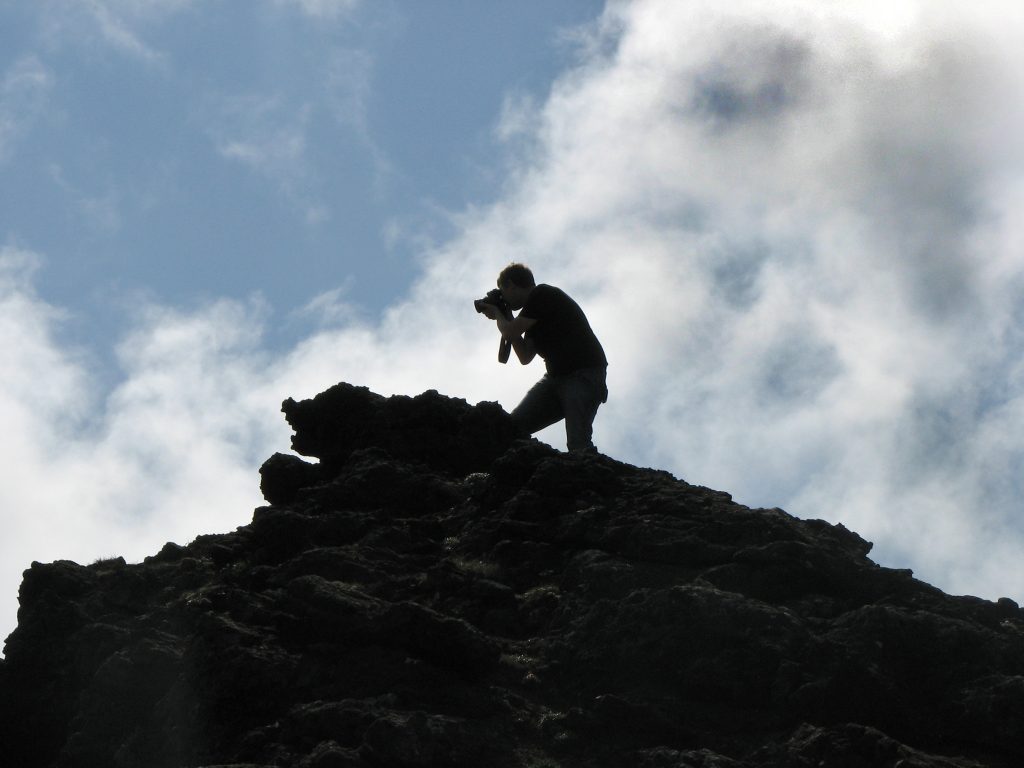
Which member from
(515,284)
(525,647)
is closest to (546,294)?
(515,284)

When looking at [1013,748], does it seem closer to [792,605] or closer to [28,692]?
[792,605]

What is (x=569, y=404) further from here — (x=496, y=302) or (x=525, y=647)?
(x=525, y=647)

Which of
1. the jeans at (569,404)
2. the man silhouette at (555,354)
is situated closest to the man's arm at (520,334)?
the man silhouette at (555,354)

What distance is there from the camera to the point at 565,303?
17562mm

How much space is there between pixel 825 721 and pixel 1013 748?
1468mm

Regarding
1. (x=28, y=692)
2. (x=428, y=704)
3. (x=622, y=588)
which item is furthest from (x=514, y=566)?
(x=28, y=692)

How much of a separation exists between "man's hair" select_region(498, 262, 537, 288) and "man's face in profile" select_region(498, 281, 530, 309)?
4 cm

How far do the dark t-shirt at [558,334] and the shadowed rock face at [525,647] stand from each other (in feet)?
8.17

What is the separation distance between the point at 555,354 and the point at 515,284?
1027 millimetres

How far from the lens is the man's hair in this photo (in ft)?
57.1

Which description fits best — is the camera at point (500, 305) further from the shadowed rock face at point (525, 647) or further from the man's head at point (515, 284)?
the shadowed rock face at point (525, 647)

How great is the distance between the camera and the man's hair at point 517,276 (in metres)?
17.4

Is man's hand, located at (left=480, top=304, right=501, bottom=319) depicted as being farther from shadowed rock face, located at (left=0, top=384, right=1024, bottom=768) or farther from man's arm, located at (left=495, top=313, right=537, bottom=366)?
shadowed rock face, located at (left=0, top=384, right=1024, bottom=768)

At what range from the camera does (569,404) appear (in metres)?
17.2
